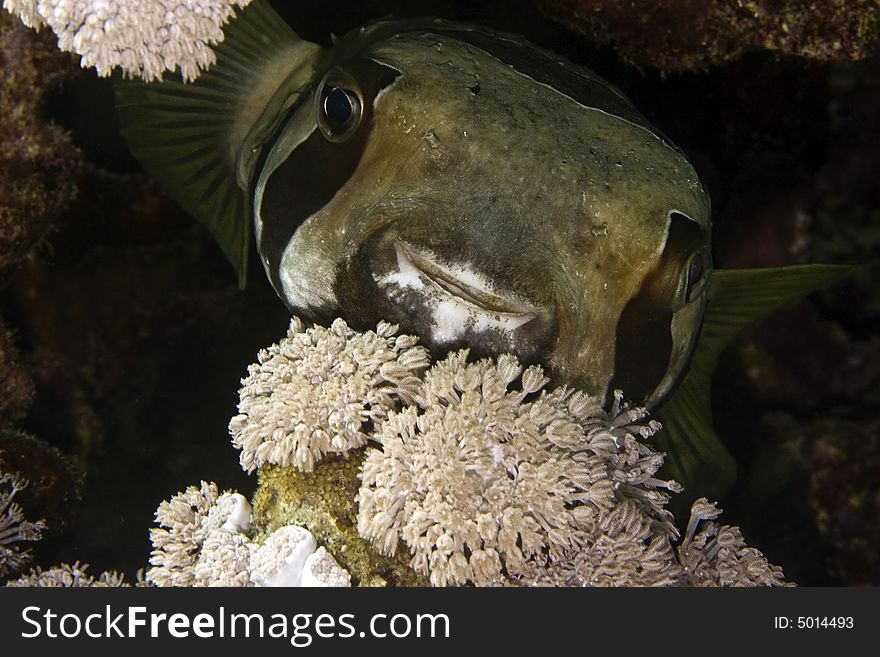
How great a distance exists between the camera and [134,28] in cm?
196

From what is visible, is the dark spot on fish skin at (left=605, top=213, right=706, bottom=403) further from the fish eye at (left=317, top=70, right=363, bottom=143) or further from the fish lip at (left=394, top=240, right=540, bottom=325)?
the fish eye at (left=317, top=70, right=363, bottom=143)

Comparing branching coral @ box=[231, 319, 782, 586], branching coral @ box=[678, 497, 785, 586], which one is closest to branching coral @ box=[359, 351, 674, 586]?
branching coral @ box=[231, 319, 782, 586]

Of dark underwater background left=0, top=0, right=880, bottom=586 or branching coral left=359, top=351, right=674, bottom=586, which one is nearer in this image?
branching coral left=359, top=351, right=674, bottom=586

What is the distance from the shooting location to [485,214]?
1744 millimetres

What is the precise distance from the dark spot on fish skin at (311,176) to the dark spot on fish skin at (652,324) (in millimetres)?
873

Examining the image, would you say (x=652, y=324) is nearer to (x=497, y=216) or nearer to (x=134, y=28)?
(x=497, y=216)

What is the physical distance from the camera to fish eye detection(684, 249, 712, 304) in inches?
73.3

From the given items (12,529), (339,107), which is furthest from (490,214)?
(12,529)

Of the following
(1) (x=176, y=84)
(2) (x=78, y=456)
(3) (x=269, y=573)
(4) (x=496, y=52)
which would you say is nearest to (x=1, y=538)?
(2) (x=78, y=456)

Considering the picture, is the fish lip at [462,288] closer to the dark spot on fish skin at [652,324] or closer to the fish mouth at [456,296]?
the fish mouth at [456,296]

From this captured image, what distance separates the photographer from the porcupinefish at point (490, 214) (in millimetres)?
1755

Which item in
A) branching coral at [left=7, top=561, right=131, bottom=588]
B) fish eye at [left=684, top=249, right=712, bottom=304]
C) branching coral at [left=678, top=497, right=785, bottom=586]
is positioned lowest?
branching coral at [left=7, top=561, right=131, bottom=588]

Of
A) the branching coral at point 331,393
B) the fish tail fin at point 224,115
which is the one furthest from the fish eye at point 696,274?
the fish tail fin at point 224,115
